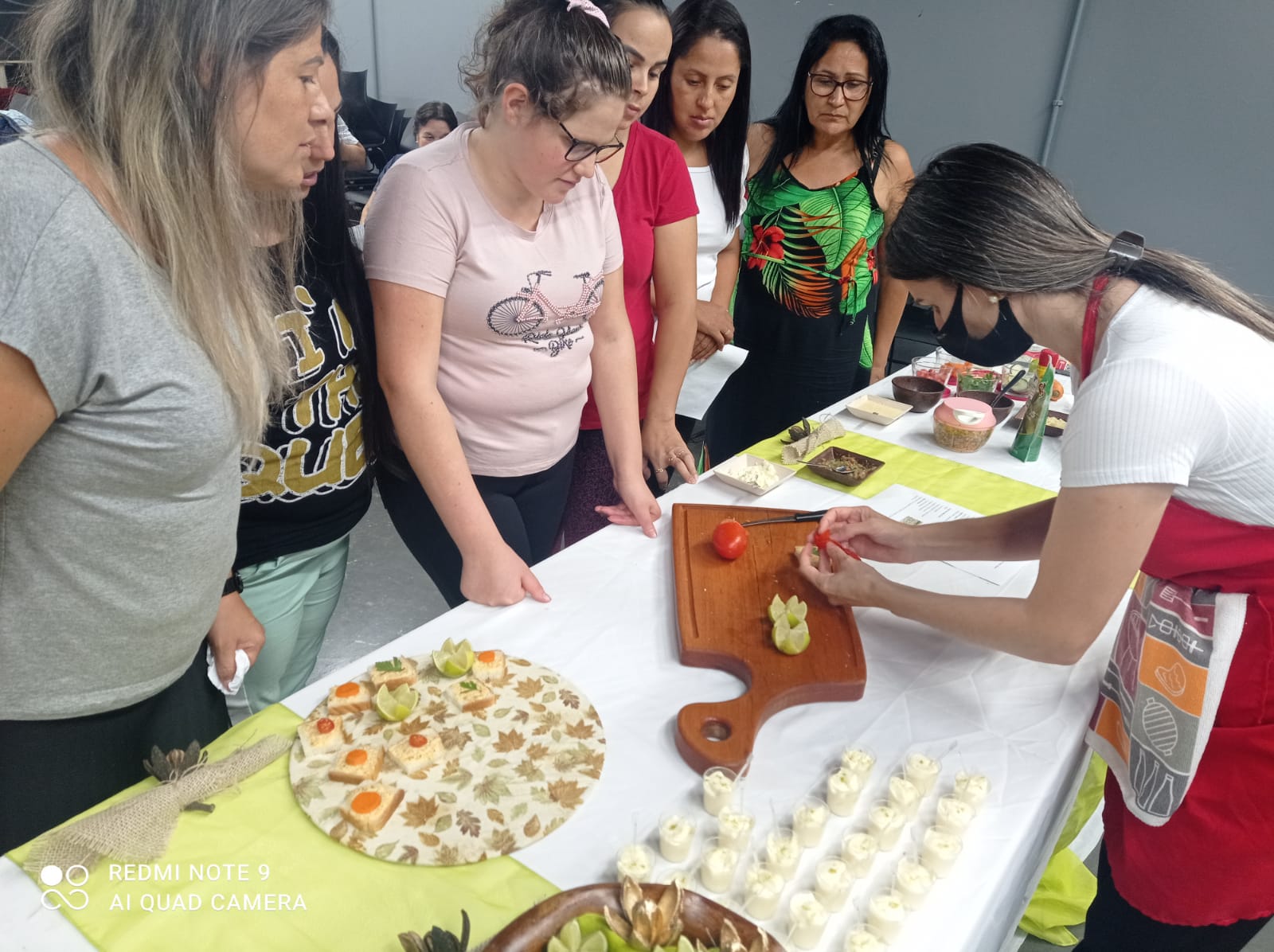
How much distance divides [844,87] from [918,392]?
890mm

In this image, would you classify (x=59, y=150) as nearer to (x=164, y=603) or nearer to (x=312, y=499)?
(x=164, y=603)

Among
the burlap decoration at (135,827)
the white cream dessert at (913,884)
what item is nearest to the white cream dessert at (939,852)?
the white cream dessert at (913,884)

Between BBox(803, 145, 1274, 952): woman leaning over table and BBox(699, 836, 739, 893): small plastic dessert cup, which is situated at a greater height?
BBox(803, 145, 1274, 952): woman leaning over table

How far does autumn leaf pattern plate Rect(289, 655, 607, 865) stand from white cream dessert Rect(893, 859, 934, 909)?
1.17 feet

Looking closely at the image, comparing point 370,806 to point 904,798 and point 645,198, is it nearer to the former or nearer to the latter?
point 904,798

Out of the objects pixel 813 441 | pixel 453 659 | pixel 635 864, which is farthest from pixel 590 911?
pixel 813 441

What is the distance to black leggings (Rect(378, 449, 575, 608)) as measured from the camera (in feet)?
5.31

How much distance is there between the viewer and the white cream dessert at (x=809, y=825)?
0.95 meters

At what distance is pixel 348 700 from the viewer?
1.09 metres

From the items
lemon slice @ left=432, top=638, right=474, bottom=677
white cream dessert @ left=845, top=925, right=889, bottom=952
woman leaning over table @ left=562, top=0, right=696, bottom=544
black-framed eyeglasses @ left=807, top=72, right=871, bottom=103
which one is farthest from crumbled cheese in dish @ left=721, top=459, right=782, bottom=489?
black-framed eyeglasses @ left=807, top=72, right=871, bottom=103

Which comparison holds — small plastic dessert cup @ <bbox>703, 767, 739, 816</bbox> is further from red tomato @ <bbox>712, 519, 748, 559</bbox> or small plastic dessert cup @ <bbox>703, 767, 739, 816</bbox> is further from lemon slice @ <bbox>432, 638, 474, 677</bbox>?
red tomato @ <bbox>712, 519, 748, 559</bbox>

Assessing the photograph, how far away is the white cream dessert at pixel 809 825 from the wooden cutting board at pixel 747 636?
10cm

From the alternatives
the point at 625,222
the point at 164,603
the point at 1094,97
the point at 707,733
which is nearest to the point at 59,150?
the point at 164,603

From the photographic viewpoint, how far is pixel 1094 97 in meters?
4.41
